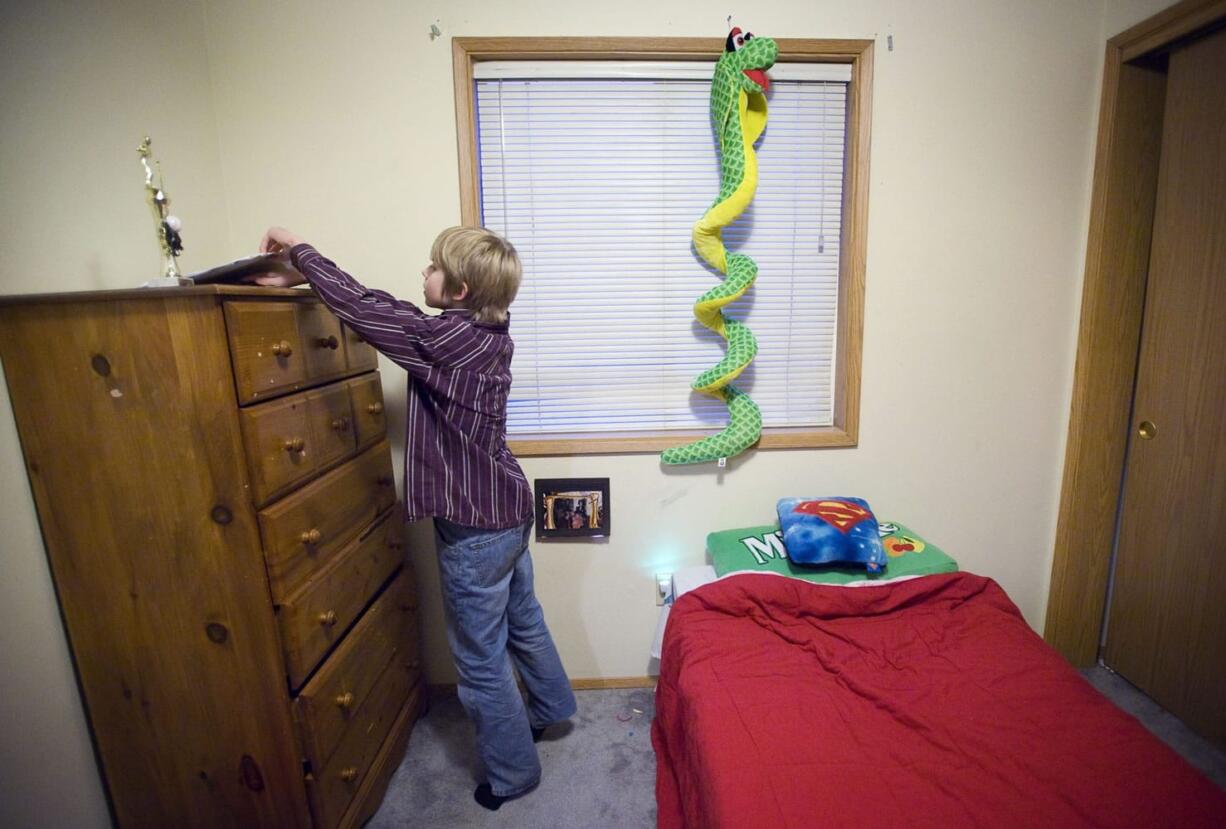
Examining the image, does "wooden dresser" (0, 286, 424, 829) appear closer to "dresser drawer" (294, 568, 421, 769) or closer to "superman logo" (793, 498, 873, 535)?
"dresser drawer" (294, 568, 421, 769)

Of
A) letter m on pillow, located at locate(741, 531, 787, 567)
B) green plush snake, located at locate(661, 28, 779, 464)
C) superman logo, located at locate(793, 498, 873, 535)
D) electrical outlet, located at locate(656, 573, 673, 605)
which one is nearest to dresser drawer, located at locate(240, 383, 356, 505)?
green plush snake, located at locate(661, 28, 779, 464)

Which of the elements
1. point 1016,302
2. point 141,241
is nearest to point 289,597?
point 141,241

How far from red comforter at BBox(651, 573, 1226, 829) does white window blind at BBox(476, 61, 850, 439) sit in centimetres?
70

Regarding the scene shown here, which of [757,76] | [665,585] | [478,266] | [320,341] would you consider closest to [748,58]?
[757,76]

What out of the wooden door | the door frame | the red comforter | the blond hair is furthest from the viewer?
the door frame

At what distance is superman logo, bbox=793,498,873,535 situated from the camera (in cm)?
163

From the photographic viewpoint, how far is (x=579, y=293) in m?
1.79

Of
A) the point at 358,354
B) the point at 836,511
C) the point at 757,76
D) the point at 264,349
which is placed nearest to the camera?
the point at 264,349

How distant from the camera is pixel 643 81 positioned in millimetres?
1680

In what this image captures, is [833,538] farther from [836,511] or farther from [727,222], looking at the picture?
[727,222]

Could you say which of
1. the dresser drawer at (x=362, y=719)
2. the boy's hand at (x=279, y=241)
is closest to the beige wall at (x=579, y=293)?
the dresser drawer at (x=362, y=719)

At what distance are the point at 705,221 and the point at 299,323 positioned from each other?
1.17m

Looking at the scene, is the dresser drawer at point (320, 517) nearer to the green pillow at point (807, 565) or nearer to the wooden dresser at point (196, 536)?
the wooden dresser at point (196, 536)

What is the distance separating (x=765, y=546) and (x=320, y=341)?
56.0 inches
